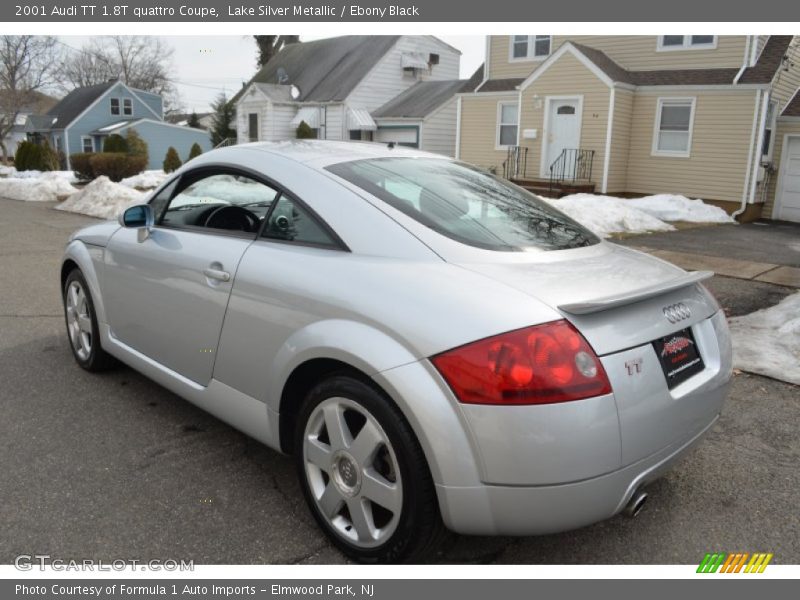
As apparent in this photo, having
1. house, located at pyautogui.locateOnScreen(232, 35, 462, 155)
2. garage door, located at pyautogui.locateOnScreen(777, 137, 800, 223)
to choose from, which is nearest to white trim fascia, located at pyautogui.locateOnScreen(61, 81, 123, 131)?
house, located at pyautogui.locateOnScreen(232, 35, 462, 155)

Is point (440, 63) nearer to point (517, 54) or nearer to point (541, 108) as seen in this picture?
point (517, 54)

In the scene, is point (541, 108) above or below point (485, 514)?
above

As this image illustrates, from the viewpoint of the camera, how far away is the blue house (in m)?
48.0

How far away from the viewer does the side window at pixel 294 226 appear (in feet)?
9.37

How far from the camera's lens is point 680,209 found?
16.7m

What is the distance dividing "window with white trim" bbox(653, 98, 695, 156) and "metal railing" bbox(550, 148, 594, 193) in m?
1.85

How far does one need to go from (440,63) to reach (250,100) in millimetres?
9863

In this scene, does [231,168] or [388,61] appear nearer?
[231,168]

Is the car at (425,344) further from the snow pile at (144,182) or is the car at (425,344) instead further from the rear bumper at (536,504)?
the snow pile at (144,182)

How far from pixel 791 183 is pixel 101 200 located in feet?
58.6

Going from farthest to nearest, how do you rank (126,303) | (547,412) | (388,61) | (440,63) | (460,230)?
(440,63) < (388,61) < (126,303) < (460,230) < (547,412)

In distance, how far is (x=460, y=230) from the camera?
9.19 ft

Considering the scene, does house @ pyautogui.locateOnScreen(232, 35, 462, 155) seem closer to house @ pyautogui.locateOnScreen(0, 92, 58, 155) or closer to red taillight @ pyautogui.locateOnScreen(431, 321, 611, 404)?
red taillight @ pyautogui.locateOnScreen(431, 321, 611, 404)

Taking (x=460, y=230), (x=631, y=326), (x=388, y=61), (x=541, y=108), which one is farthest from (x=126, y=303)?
(x=388, y=61)
